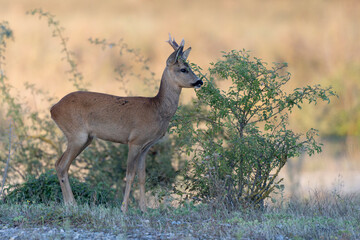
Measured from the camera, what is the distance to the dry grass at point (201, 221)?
25.6 feet

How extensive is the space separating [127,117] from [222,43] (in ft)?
90.0

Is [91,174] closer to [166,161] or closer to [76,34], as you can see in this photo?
[166,161]

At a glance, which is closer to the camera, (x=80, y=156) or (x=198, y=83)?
(x=198, y=83)

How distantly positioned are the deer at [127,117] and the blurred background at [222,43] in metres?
5.55

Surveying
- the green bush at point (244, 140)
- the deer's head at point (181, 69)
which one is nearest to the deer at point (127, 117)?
the deer's head at point (181, 69)

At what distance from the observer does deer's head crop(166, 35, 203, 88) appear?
1023cm

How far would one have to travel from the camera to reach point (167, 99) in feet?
34.0

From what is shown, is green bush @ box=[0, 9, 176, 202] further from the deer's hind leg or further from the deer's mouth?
the deer's mouth

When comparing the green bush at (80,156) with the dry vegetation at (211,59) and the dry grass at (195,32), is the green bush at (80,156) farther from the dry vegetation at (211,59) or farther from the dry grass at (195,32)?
the dry grass at (195,32)

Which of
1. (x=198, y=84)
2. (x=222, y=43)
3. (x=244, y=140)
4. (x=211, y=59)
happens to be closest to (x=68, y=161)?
(x=198, y=84)

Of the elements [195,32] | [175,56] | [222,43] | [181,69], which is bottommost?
[181,69]

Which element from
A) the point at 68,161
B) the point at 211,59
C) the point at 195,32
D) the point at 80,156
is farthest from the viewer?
the point at 195,32

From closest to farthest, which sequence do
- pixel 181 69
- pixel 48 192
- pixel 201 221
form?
pixel 201 221 → pixel 181 69 → pixel 48 192

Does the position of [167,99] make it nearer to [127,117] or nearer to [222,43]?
[127,117]
